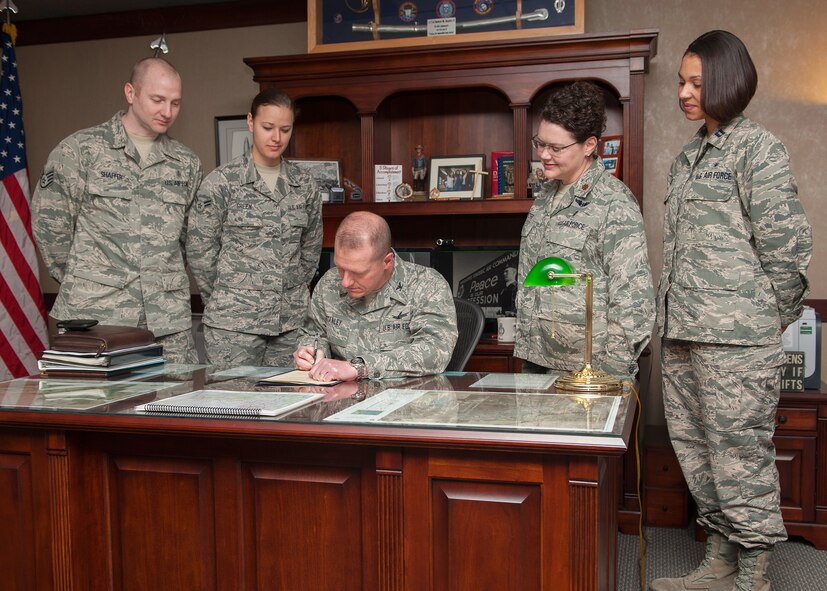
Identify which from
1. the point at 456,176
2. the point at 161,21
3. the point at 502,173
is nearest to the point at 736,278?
the point at 502,173

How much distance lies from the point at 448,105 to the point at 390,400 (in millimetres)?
2578

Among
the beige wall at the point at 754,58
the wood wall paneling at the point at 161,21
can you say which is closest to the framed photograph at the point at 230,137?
the beige wall at the point at 754,58

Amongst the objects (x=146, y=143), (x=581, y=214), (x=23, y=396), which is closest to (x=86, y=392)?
(x=23, y=396)

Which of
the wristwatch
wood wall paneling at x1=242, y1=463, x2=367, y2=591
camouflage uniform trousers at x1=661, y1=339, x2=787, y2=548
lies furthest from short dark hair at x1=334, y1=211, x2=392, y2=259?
camouflage uniform trousers at x1=661, y1=339, x2=787, y2=548

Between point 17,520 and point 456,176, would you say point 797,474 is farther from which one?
point 17,520

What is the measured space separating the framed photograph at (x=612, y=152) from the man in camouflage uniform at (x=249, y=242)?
4.96 ft

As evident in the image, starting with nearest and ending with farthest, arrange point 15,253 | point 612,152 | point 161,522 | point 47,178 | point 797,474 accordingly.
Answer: point 161,522
point 47,178
point 797,474
point 612,152
point 15,253

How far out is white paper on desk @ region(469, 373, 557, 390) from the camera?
1.98 m

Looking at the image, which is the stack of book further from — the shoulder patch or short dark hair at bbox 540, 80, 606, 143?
short dark hair at bbox 540, 80, 606, 143

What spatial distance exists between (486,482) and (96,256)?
180 cm

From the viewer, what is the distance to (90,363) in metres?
2.22

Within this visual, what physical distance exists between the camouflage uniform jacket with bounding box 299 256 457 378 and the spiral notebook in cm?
39

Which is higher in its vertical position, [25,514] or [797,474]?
[25,514]

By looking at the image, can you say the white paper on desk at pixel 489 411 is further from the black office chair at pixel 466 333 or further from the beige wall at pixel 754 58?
the beige wall at pixel 754 58
